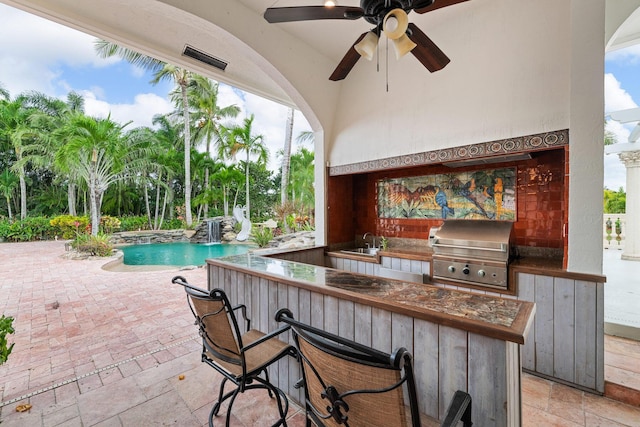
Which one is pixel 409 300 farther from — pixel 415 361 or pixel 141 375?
pixel 141 375

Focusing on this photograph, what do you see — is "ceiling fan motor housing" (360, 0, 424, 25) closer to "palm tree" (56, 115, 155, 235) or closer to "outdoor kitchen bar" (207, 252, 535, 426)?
"outdoor kitchen bar" (207, 252, 535, 426)

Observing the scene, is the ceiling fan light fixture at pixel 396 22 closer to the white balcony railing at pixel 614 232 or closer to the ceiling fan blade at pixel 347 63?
the ceiling fan blade at pixel 347 63

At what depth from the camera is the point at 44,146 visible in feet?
40.7

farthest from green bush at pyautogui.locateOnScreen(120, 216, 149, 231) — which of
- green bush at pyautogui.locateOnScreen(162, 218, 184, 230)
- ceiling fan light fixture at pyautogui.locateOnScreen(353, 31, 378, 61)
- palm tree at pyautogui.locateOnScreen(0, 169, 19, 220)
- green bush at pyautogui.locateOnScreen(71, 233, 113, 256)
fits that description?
ceiling fan light fixture at pyautogui.locateOnScreen(353, 31, 378, 61)

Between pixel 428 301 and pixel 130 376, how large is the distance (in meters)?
2.53

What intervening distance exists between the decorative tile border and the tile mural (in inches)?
23.5

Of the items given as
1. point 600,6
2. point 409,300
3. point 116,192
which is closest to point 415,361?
point 409,300

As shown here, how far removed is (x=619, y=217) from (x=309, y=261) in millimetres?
8082

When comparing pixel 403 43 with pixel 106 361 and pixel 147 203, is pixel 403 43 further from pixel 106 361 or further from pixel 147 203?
pixel 147 203

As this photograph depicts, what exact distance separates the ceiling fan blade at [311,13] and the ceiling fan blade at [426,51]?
42 cm

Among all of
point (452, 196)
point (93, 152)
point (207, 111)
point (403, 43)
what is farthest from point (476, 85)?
point (207, 111)

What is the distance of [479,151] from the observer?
9.51 ft

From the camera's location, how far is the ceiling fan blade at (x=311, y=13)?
1894mm

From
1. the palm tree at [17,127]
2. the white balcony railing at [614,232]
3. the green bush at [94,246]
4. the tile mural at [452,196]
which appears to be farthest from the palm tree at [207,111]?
the white balcony railing at [614,232]
